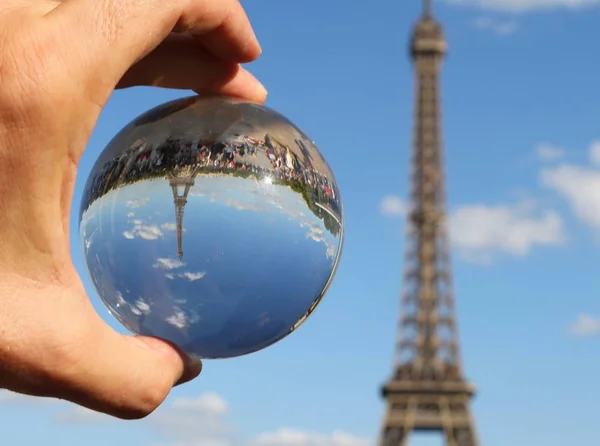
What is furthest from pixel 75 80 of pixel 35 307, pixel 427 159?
pixel 427 159

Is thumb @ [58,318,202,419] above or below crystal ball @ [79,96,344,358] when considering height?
below

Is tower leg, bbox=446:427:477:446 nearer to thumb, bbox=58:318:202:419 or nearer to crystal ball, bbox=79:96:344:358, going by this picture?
crystal ball, bbox=79:96:344:358

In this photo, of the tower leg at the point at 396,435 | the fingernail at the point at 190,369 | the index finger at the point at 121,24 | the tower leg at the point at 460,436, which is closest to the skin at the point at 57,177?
the index finger at the point at 121,24

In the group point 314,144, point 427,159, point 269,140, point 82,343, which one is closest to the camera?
point 82,343

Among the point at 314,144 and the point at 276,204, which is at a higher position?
the point at 314,144

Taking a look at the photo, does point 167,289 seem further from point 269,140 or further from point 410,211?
point 410,211

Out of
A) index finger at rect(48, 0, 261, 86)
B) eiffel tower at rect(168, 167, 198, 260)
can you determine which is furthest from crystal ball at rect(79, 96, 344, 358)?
index finger at rect(48, 0, 261, 86)

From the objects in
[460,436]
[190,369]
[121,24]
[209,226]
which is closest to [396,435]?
[460,436]
